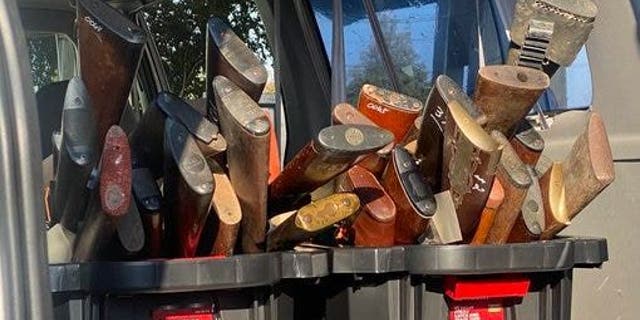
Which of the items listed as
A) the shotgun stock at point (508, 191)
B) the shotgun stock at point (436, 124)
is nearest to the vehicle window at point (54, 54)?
the shotgun stock at point (436, 124)

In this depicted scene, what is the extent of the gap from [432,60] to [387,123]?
1.07 metres

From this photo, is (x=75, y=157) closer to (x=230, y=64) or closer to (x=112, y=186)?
(x=112, y=186)

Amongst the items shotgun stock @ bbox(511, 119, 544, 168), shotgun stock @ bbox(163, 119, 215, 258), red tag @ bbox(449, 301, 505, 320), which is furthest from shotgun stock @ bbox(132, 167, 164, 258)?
shotgun stock @ bbox(511, 119, 544, 168)

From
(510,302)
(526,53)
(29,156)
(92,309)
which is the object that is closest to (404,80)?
(526,53)

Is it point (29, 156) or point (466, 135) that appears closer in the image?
point (29, 156)

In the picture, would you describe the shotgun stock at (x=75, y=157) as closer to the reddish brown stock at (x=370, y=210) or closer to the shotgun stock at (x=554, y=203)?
the reddish brown stock at (x=370, y=210)

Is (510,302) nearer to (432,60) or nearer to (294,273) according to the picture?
(294,273)

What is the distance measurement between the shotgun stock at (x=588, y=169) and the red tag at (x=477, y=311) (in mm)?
219

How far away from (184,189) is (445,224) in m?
0.44

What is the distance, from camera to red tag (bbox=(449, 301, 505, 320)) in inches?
61.9

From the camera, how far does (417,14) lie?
9.16 feet

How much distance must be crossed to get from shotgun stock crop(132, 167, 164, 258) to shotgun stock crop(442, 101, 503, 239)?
0.47 m

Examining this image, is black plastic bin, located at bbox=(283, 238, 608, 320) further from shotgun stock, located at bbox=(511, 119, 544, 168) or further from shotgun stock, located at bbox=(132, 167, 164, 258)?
shotgun stock, located at bbox=(132, 167, 164, 258)

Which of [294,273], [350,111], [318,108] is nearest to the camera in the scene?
[294,273]
